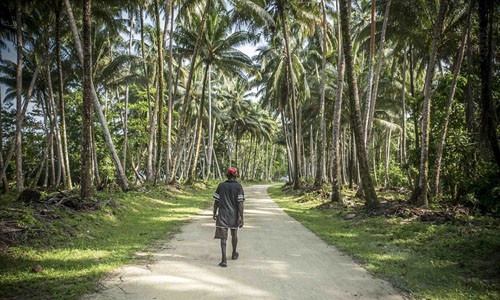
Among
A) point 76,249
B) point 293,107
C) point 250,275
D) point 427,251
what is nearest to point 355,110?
point 427,251

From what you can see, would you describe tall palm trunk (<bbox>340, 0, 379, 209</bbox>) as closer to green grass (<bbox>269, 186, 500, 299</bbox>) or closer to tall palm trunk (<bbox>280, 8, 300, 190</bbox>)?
green grass (<bbox>269, 186, 500, 299</bbox>)

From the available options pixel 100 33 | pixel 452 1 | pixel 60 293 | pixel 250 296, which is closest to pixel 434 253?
pixel 250 296

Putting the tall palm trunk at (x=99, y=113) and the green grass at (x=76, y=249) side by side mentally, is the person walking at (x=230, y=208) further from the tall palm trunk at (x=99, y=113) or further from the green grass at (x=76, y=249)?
the tall palm trunk at (x=99, y=113)

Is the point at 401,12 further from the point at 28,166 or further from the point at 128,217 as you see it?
the point at 28,166

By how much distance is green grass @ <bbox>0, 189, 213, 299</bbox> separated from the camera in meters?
4.30

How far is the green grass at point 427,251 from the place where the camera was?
4.69 m

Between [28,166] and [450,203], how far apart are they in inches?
1408

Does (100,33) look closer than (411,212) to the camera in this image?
No

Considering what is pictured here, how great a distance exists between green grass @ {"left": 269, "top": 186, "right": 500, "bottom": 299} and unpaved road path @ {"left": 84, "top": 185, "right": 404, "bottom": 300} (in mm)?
477

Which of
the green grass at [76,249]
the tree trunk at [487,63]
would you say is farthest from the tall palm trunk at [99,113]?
the tree trunk at [487,63]

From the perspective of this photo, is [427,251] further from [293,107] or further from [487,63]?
[293,107]

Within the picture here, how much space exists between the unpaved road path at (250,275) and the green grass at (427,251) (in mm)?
477

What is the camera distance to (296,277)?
490 cm

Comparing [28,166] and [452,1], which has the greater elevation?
[452,1]
